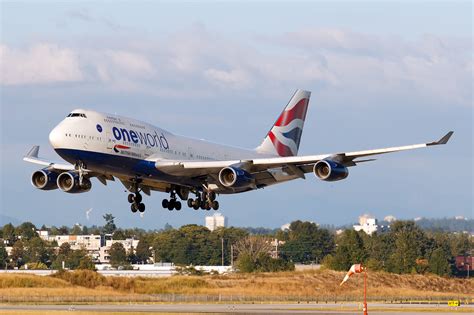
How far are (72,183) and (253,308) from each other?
2327 centimetres

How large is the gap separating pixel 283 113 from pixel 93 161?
30.0m

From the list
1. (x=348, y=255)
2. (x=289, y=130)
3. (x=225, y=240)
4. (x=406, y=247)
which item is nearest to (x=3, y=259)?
(x=225, y=240)

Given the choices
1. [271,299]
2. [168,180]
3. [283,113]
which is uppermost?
[283,113]

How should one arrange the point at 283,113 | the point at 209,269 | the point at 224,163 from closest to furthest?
the point at 224,163
the point at 283,113
the point at 209,269

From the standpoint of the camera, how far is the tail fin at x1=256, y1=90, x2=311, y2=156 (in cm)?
9862

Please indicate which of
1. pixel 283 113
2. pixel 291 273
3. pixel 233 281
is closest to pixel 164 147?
pixel 283 113

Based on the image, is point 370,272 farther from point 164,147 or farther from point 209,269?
point 164,147

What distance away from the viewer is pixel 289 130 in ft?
332

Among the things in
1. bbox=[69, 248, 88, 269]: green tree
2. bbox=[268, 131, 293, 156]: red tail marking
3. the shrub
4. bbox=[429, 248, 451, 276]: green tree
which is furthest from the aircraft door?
bbox=[69, 248, 88, 269]: green tree

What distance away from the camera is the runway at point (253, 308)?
295 feet

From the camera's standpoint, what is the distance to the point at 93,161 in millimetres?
76438

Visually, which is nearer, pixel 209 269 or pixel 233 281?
pixel 233 281

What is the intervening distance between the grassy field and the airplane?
30.1 m

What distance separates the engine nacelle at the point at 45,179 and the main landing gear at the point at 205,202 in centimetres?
1061
